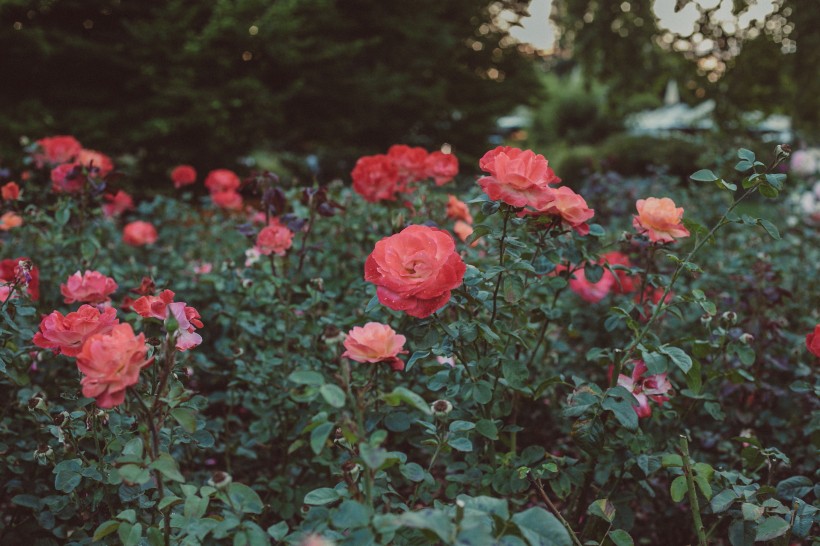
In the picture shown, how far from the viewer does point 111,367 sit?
0.86 m

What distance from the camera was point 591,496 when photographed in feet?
5.96

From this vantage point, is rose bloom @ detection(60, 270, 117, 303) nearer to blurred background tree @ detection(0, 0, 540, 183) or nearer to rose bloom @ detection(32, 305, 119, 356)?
rose bloom @ detection(32, 305, 119, 356)

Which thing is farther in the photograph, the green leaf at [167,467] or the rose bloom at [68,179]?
the rose bloom at [68,179]

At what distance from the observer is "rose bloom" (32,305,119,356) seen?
1.06 m

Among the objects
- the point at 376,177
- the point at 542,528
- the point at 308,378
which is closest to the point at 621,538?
the point at 542,528

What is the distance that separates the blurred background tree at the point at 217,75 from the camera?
5.17 m

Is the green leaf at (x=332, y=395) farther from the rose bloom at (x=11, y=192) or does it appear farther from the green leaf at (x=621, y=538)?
the rose bloom at (x=11, y=192)

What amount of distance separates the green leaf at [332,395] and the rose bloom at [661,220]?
0.87 meters

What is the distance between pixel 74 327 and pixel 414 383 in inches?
40.2

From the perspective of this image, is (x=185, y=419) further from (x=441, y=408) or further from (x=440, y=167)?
(x=440, y=167)

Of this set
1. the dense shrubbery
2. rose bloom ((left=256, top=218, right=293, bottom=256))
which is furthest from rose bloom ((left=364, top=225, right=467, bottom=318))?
rose bloom ((left=256, top=218, right=293, bottom=256))

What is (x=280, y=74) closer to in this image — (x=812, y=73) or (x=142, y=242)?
(x=142, y=242)

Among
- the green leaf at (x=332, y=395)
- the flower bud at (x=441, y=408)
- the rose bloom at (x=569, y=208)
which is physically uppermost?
the rose bloom at (x=569, y=208)

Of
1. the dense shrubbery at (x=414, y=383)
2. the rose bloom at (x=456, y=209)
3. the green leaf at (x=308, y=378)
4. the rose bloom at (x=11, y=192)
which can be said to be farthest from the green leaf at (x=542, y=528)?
the rose bloom at (x=11, y=192)
